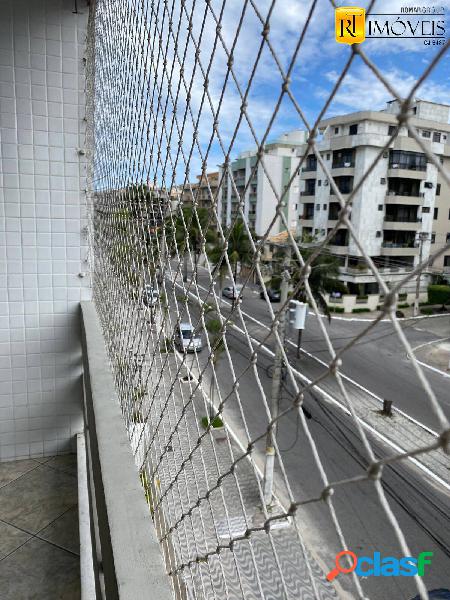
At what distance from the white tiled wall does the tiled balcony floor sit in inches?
7.2

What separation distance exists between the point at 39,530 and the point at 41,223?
4.66 feet

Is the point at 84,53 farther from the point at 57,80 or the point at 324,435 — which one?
the point at 324,435

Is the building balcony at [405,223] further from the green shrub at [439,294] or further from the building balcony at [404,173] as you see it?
the green shrub at [439,294]

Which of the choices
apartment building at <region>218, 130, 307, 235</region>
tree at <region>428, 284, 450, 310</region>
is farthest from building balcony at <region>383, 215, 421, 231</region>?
tree at <region>428, 284, 450, 310</region>

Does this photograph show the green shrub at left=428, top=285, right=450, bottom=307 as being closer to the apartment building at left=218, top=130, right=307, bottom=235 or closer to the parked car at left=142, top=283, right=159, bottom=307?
the apartment building at left=218, top=130, right=307, bottom=235

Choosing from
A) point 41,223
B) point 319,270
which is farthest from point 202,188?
point 41,223

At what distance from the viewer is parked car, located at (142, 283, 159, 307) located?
135cm

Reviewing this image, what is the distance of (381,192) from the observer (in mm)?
768

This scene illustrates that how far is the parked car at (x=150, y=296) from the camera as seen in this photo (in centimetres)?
135

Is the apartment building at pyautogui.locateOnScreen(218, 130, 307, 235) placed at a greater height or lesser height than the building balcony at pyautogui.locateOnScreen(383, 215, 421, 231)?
greater

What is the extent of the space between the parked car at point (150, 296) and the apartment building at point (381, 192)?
0.48m

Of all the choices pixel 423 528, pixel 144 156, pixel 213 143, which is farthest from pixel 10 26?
pixel 423 528

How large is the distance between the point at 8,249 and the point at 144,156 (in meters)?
A: 1.32

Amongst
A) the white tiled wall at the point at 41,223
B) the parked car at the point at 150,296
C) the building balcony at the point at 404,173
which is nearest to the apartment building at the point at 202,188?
the building balcony at the point at 404,173
